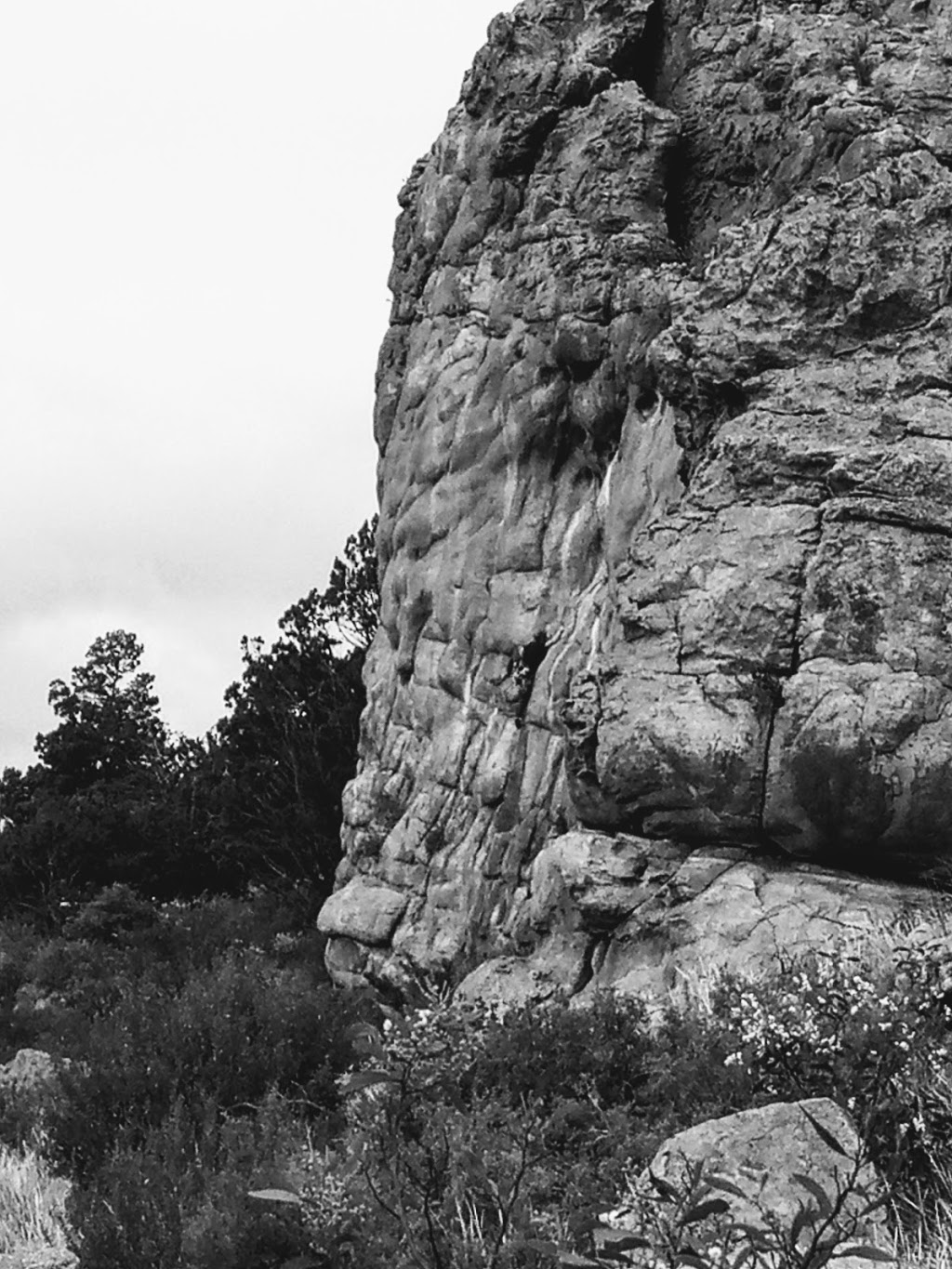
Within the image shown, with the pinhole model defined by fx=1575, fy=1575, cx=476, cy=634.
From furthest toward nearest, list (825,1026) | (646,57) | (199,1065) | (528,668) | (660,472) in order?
(646,57) < (528,668) < (660,472) < (199,1065) < (825,1026)

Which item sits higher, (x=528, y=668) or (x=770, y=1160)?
(x=528, y=668)

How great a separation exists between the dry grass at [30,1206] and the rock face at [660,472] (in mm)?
3986

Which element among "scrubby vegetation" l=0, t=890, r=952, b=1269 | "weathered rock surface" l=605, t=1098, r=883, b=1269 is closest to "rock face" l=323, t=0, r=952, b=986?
"scrubby vegetation" l=0, t=890, r=952, b=1269

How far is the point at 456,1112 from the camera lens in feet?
22.5

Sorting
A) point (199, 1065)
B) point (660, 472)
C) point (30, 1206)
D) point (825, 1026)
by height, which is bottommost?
point (30, 1206)

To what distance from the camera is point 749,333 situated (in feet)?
41.4

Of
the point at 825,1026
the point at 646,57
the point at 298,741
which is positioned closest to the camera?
the point at 825,1026

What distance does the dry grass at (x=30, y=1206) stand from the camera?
8.12 metres

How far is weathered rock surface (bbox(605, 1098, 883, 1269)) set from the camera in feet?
16.6

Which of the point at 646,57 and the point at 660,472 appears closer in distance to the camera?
the point at 660,472

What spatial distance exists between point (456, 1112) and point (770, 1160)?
1.90m

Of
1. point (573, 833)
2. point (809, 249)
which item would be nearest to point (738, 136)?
point (809, 249)

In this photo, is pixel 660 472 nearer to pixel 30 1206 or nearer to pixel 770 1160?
pixel 30 1206

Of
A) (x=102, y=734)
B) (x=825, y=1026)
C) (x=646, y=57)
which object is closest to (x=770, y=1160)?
(x=825, y=1026)
